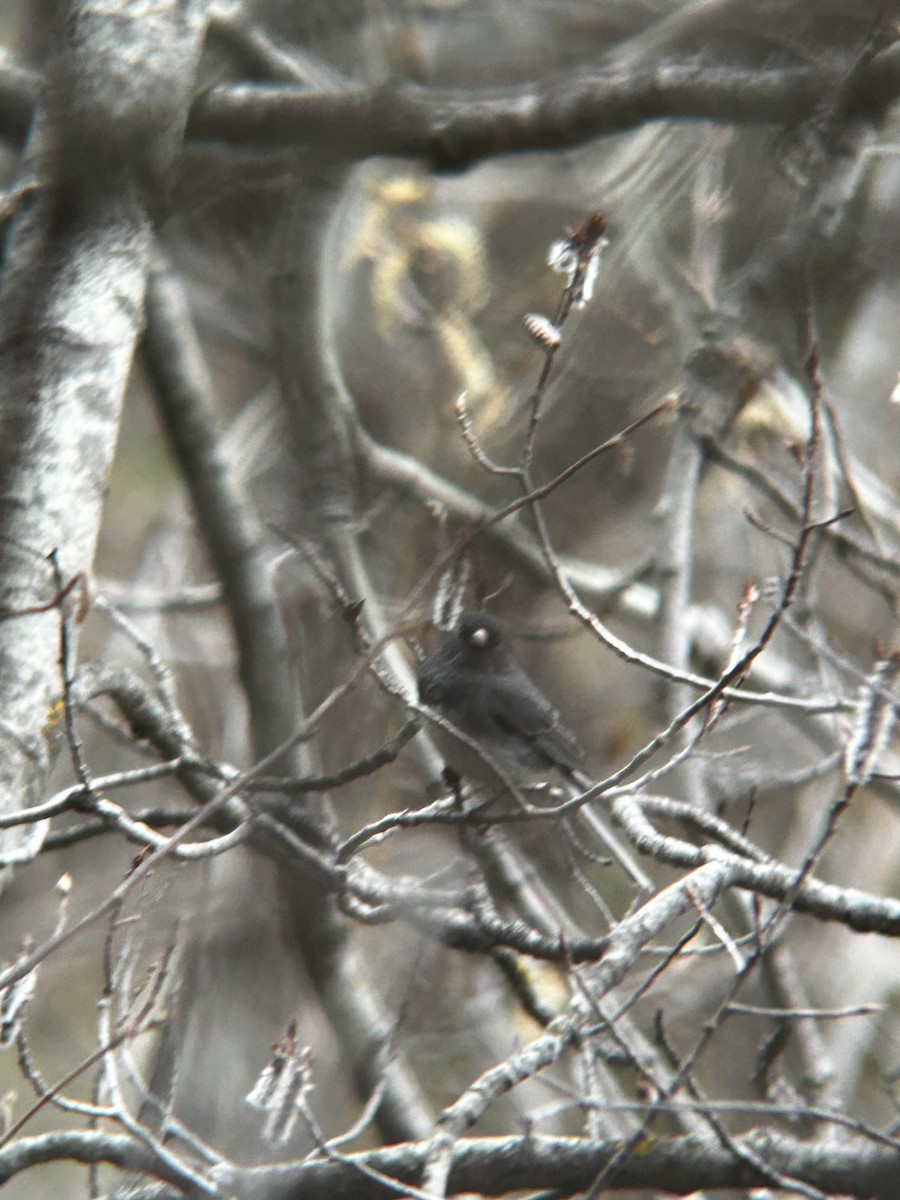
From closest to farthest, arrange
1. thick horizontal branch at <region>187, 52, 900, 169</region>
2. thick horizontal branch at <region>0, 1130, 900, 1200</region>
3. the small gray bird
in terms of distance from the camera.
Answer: thick horizontal branch at <region>0, 1130, 900, 1200</region> < thick horizontal branch at <region>187, 52, 900, 169</region> < the small gray bird

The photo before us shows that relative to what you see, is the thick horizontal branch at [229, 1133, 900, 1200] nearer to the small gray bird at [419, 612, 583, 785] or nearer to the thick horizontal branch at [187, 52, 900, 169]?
the small gray bird at [419, 612, 583, 785]

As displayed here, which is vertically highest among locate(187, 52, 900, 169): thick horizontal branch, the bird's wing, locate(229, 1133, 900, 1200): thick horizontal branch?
locate(187, 52, 900, 169): thick horizontal branch

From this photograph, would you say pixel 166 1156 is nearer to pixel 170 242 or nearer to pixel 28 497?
pixel 28 497

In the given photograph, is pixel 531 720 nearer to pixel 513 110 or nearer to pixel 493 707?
pixel 493 707

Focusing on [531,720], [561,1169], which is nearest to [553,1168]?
[561,1169]

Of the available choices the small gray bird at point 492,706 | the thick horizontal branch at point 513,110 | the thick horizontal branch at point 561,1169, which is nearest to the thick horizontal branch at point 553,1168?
the thick horizontal branch at point 561,1169

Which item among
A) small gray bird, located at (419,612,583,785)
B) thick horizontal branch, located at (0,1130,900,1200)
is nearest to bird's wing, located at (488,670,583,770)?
small gray bird, located at (419,612,583,785)
